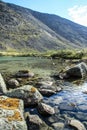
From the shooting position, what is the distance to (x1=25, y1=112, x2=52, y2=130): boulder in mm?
15320

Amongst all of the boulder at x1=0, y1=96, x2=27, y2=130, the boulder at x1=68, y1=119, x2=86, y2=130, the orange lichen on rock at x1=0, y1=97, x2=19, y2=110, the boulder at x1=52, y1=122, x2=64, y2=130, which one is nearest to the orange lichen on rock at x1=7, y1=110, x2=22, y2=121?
the boulder at x1=0, y1=96, x2=27, y2=130

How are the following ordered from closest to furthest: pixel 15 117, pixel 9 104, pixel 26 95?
pixel 15 117 → pixel 9 104 → pixel 26 95

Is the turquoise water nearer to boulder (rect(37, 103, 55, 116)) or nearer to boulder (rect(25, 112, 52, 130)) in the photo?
boulder (rect(37, 103, 55, 116))

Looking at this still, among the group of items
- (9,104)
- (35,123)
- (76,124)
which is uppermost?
(9,104)

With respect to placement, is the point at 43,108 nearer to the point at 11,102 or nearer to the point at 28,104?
the point at 28,104

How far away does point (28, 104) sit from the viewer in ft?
64.5

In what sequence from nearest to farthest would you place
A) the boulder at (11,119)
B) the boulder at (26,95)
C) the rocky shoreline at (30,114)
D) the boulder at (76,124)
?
the boulder at (11,119), the rocky shoreline at (30,114), the boulder at (76,124), the boulder at (26,95)

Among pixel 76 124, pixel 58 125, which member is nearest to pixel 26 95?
pixel 58 125

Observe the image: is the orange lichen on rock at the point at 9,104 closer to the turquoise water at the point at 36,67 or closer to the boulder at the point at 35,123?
the boulder at the point at 35,123

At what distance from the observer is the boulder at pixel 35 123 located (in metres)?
15.3

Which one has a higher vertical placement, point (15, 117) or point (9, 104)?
point (15, 117)

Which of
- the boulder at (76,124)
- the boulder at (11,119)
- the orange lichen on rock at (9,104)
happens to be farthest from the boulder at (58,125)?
the boulder at (11,119)

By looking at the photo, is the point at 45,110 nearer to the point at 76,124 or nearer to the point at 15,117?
the point at 76,124

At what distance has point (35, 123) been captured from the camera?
1568 centimetres
